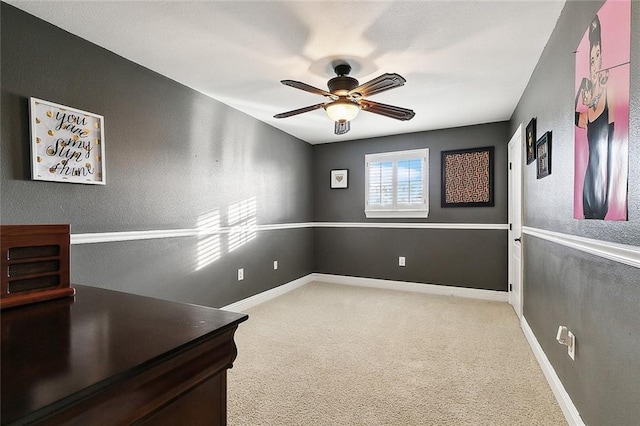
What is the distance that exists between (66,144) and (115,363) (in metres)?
2.05

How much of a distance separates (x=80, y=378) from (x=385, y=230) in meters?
4.39

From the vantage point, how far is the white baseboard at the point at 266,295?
358 centimetres

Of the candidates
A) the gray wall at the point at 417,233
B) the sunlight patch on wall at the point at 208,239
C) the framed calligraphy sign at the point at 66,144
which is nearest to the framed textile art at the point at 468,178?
the gray wall at the point at 417,233

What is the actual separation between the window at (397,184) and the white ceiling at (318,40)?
56.4 inches

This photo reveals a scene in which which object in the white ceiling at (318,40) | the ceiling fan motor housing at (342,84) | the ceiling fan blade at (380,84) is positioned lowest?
the ceiling fan blade at (380,84)

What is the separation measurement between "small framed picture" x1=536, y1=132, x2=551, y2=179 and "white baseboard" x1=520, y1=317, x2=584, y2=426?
1258 millimetres

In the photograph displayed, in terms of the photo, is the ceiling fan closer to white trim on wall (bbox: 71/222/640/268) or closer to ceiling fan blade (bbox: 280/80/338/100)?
ceiling fan blade (bbox: 280/80/338/100)

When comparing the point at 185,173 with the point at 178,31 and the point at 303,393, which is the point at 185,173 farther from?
the point at 303,393

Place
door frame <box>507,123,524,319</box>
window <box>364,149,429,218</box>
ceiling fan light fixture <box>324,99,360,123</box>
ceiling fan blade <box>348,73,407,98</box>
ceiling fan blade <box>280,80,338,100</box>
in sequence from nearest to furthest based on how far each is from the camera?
ceiling fan blade <box>348,73,407,98</box>, ceiling fan blade <box>280,80,338,100</box>, ceiling fan light fixture <box>324,99,360,123</box>, door frame <box>507,123,524,319</box>, window <box>364,149,429,218</box>

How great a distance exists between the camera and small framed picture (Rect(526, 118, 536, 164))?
2.54 m

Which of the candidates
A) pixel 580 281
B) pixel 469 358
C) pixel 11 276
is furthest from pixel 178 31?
pixel 469 358

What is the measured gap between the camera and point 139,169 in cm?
257

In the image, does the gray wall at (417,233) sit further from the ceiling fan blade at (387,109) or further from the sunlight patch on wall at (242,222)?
the ceiling fan blade at (387,109)

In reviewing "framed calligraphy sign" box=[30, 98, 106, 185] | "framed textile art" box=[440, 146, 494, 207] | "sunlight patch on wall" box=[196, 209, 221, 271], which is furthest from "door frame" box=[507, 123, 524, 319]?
"framed calligraphy sign" box=[30, 98, 106, 185]
